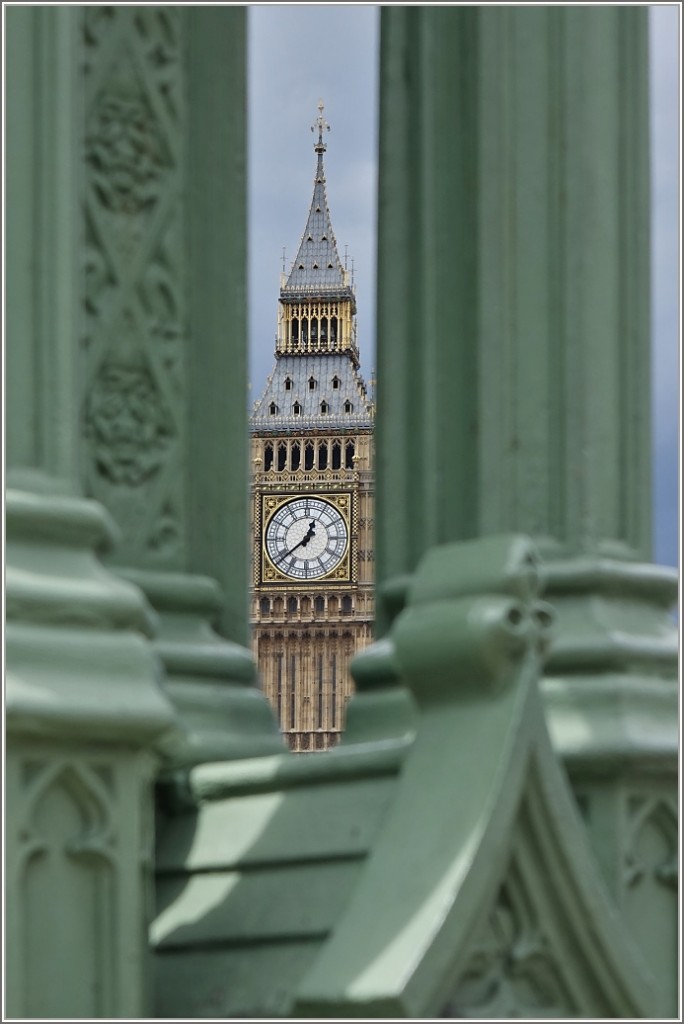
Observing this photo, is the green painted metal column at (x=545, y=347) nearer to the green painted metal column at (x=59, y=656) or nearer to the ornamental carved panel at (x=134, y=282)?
the ornamental carved panel at (x=134, y=282)

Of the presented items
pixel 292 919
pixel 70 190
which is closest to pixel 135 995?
pixel 292 919

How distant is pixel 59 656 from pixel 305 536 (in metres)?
95.0

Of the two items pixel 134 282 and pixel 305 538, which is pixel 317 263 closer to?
pixel 305 538

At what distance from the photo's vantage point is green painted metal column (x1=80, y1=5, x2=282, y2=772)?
647 centimetres

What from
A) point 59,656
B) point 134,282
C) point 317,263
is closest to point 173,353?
point 134,282

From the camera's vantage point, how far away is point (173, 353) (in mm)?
6652

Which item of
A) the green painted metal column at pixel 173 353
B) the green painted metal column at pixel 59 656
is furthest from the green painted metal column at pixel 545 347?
the green painted metal column at pixel 59 656

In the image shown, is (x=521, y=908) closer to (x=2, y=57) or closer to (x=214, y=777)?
(x=214, y=777)

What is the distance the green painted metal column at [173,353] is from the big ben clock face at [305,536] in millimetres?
92161

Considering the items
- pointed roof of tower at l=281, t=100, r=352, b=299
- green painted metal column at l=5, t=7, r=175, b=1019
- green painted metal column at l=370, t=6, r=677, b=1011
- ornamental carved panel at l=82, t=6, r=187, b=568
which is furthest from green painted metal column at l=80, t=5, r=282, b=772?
pointed roof of tower at l=281, t=100, r=352, b=299

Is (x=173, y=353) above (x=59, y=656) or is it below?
above

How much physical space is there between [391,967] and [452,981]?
0.12m

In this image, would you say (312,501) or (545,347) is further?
(312,501)

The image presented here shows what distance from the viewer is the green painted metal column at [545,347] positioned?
583 centimetres
